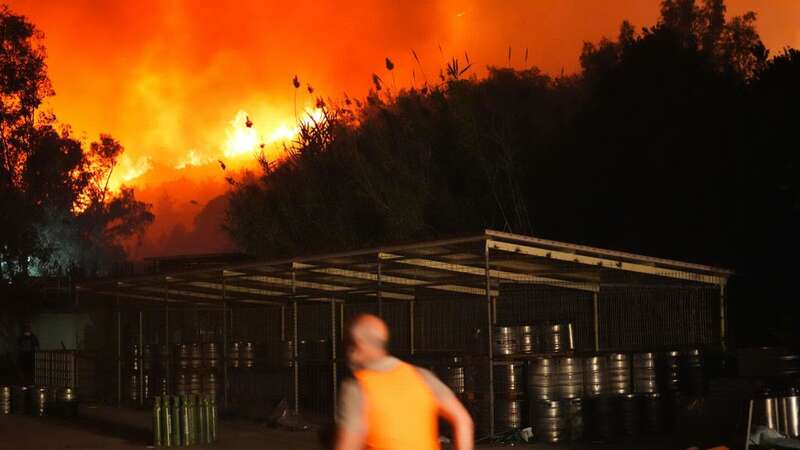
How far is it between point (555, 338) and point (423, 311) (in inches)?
231

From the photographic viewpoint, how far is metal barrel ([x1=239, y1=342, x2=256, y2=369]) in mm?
26469

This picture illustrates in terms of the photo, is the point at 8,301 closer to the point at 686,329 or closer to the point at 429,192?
the point at 429,192

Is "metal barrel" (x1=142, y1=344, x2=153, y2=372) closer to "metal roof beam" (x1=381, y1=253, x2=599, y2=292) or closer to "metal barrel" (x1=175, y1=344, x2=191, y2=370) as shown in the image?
"metal barrel" (x1=175, y1=344, x2=191, y2=370)

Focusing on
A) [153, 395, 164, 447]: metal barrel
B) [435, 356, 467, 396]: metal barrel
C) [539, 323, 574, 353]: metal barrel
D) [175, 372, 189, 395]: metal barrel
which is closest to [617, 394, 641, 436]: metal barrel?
[539, 323, 574, 353]: metal barrel

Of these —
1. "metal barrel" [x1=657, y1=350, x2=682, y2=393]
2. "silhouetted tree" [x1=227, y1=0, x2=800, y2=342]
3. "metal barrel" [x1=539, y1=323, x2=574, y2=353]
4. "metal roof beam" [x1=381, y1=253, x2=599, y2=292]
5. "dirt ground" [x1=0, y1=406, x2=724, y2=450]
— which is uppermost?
"silhouetted tree" [x1=227, y1=0, x2=800, y2=342]

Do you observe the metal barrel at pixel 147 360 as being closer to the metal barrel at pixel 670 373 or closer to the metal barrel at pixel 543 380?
the metal barrel at pixel 543 380

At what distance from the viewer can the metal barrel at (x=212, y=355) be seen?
27547mm

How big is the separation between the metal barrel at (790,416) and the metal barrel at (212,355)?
47.9 feet

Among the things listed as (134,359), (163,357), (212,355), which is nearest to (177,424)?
(212,355)

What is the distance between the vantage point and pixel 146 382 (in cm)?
3020

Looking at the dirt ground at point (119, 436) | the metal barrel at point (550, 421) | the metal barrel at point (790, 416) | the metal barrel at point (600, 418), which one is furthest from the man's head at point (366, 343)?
the metal barrel at point (600, 418)

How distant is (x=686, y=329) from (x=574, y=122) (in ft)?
60.3

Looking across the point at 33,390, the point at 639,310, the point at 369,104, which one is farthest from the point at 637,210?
the point at 369,104

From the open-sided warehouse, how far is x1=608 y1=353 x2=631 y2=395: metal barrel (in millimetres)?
723
